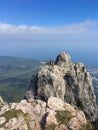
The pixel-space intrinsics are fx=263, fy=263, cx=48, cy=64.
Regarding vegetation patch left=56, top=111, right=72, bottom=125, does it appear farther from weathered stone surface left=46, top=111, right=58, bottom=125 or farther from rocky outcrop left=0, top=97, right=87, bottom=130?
weathered stone surface left=46, top=111, right=58, bottom=125

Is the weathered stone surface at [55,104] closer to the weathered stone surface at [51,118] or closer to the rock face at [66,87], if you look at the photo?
the weathered stone surface at [51,118]

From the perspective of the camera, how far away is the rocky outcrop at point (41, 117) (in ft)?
111

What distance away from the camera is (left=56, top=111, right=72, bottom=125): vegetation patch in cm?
3466

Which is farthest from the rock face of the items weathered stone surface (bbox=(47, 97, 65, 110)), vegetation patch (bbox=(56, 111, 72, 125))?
vegetation patch (bbox=(56, 111, 72, 125))

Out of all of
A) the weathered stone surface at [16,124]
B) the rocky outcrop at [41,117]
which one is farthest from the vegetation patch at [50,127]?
the weathered stone surface at [16,124]

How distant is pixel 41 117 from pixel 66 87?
41.4m

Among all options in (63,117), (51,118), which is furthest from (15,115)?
(63,117)

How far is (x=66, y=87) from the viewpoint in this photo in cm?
7650

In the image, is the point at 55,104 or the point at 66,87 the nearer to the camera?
the point at 55,104

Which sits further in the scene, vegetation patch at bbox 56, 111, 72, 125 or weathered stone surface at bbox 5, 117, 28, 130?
vegetation patch at bbox 56, 111, 72, 125

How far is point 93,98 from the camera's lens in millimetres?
79250

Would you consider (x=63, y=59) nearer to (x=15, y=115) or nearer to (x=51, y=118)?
(x=15, y=115)

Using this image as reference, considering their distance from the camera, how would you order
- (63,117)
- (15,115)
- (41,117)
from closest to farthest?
(63,117), (41,117), (15,115)

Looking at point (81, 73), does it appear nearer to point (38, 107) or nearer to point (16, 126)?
point (38, 107)
